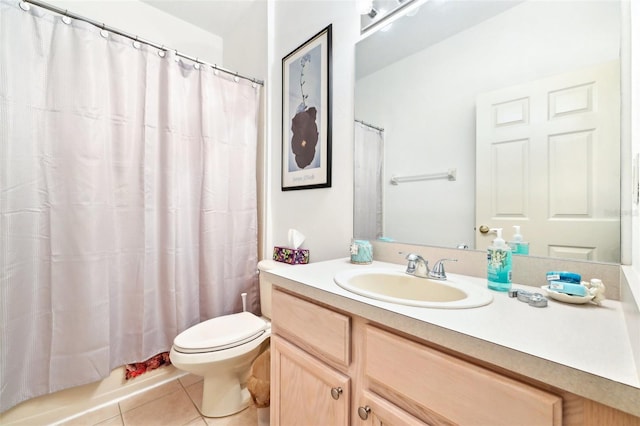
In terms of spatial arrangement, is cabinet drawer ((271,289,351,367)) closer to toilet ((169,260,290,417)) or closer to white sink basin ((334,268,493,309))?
white sink basin ((334,268,493,309))

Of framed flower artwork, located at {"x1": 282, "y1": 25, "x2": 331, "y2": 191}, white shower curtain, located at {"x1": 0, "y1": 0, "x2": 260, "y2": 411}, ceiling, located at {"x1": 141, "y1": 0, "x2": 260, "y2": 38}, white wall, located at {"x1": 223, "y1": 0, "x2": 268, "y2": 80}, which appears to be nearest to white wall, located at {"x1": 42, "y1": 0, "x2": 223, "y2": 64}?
ceiling, located at {"x1": 141, "y1": 0, "x2": 260, "y2": 38}

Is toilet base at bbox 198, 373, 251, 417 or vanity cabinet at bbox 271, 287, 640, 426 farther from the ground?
vanity cabinet at bbox 271, 287, 640, 426

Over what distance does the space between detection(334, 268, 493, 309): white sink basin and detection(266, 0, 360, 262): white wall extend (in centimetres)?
40

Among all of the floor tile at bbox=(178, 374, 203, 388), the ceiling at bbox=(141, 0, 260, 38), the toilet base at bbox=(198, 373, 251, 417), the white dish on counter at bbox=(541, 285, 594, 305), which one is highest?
the ceiling at bbox=(141, 0, 260, 38)

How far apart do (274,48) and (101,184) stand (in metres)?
1.38

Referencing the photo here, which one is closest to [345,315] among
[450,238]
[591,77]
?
[450,238]

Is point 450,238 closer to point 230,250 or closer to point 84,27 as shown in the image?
point 230,250

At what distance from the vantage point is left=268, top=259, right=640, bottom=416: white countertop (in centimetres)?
37

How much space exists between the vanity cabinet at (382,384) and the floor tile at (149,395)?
3.14 feet

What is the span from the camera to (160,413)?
4.45ft

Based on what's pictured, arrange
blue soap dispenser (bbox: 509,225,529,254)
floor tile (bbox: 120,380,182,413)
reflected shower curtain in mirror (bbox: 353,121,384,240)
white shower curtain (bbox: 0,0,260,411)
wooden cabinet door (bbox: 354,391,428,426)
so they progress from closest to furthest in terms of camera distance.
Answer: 1. wooden cabinet door (bbox: 354,391,428,426)
2. blue soap dispenser (bbox: 509,225,529,254)
3. white shower curtain (bbox: 0,0,260,411)
4. reflected shower curtain in mirror (bbox: 353,121,384,240)
5. floor tile (bbox: 120,380,182,413)

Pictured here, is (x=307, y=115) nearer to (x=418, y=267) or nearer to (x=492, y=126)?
(x=492, y=126)

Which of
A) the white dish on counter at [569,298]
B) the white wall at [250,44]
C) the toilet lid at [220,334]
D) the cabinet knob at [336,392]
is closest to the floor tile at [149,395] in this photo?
the toilet lid at [220,334]

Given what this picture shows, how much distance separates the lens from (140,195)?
1426mm
